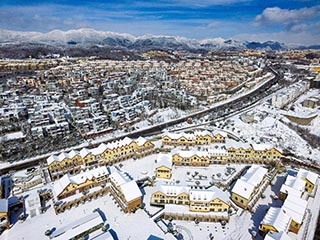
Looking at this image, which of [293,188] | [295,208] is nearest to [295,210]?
[295,208]

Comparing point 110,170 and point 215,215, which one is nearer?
point 215,215

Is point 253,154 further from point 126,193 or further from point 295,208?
point 126,193

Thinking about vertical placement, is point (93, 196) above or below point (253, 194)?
below

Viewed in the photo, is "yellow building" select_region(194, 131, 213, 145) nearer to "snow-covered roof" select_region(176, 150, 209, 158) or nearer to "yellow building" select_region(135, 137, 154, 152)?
"snow-covered roof" select_region(176, 150, 209, 158)

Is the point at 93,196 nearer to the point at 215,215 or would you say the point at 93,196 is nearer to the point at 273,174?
the point at 215,215

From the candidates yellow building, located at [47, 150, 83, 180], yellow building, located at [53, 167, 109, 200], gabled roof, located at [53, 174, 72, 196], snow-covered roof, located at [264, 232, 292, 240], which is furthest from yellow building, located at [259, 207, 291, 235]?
yellow building, located at [47, 150, 83, 180]

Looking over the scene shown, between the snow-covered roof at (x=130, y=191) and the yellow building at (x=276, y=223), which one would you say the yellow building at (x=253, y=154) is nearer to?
the yellow building at (x=276, y=223)

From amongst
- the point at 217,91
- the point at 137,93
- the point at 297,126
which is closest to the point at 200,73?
the point at 217,91
